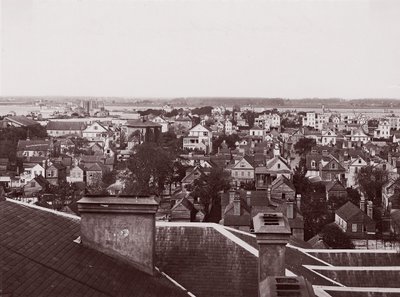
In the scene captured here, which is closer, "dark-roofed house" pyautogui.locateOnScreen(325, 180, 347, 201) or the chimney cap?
the chimney cap

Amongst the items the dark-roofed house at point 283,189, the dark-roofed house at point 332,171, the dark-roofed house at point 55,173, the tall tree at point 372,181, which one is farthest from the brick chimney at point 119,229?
the dark-roofed house at point 332,171

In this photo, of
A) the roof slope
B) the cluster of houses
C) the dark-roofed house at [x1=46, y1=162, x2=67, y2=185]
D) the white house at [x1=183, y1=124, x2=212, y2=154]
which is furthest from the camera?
the white house at [x1=183, y1=124, x2=212, y2=154]

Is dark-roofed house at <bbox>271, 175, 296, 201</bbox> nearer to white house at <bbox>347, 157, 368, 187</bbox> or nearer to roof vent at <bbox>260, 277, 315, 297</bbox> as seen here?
white house at <bbox>347, 157, 368, 187</bbox>

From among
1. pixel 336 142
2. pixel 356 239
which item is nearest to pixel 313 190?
pixel 356 239

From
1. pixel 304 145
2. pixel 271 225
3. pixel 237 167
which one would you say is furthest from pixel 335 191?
pixel 271 225

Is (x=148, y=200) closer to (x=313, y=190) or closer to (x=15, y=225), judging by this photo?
(x=15, y=225)

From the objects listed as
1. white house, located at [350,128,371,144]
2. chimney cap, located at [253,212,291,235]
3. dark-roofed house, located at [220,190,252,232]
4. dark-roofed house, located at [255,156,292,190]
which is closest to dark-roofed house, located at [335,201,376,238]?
dark-roofed house, located at [220,190,252,232]
